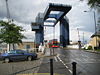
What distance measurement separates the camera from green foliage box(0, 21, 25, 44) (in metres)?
25.4

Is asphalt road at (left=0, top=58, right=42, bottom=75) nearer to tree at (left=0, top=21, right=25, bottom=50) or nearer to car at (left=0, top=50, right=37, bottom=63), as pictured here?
car at (left=0, top=50, right=37, bottom=63)

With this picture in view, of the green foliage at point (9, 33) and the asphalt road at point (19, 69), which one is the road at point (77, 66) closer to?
the asphalt road at point (19, 69)

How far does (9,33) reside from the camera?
2542 cm

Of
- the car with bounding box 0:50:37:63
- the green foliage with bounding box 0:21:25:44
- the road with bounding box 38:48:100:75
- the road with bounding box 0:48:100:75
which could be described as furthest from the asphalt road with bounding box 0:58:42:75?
the green foliage with bounding box 0:21:25:44

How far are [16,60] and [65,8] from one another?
→ 41.6m

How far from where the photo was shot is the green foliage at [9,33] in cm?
2536

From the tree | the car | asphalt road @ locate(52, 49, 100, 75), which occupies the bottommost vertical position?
asphalt road @ locate(52, 49, 100, 75)

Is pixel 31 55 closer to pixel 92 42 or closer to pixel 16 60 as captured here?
pixel 16 60

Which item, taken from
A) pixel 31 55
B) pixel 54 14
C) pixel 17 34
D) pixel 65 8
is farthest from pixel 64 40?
pixel 31 55

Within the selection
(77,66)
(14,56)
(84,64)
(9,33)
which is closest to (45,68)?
(77,66)

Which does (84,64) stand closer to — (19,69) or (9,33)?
(19,69)

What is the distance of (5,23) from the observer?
85.1 feet

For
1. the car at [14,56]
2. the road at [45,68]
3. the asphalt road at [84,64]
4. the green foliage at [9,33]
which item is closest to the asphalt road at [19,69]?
the road at [45,68]

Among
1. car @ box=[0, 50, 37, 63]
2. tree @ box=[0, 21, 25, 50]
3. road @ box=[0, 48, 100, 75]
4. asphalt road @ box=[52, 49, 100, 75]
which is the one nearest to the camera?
road @ box=[0, 48, 100, 75]
